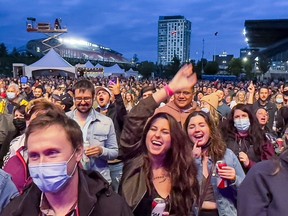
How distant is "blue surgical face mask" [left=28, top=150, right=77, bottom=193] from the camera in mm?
1918

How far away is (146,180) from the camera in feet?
9.68

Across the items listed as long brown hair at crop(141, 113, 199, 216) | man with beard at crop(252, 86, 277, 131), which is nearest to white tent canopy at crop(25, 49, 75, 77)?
man with beard at crop(252, 86, 277, 131)

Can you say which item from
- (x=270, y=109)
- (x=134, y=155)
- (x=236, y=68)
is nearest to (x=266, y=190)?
(x=134, y=155)

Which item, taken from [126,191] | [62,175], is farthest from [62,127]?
[126,191]

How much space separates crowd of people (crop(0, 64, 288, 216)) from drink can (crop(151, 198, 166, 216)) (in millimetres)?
21

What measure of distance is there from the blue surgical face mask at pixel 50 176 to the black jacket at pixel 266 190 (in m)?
0.98

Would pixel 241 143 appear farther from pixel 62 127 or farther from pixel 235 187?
Result: pixel 62 127

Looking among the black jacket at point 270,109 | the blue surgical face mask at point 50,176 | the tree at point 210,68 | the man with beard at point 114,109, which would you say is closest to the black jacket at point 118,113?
the man with beard at point 114,109

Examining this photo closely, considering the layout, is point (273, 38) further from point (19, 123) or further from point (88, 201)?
point (88, 201)

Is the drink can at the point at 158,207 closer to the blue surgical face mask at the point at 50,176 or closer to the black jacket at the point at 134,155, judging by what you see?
the black jacket at the point at 134,155

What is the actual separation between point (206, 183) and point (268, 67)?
285 feet

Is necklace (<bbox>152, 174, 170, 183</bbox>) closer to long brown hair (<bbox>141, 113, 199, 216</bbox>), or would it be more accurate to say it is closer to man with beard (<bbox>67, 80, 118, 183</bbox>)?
long brown hair (<bbox>141, 113, 199, 216</bbox>)

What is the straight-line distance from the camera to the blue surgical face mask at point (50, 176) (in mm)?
1918

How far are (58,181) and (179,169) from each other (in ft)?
4.14
